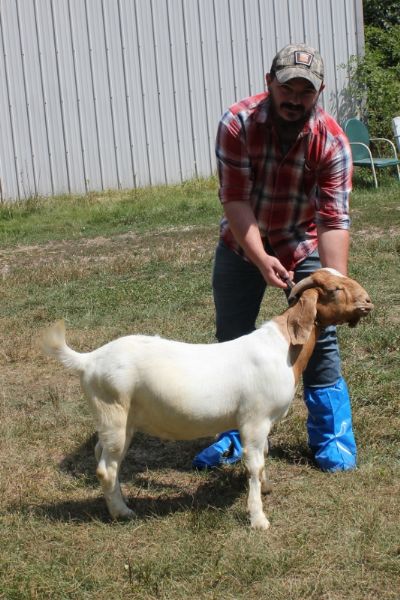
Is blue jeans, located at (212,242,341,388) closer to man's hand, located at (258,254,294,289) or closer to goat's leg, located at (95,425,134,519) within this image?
man's hand, located at (258,254,294,289)

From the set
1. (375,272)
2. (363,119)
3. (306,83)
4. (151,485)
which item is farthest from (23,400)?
(363,119)

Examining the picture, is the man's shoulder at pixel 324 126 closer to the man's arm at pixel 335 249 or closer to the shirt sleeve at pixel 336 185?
the shirt sleeve at pixel 336 185

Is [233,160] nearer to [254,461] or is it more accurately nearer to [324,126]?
[324,126]

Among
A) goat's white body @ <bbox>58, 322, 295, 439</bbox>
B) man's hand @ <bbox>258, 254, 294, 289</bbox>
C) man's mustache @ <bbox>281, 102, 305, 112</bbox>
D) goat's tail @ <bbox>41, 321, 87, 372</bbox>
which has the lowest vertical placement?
goat's white body @ <bbox>58, 322, 295, 439</bbox>

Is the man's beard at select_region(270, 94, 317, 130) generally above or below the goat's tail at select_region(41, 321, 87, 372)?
above

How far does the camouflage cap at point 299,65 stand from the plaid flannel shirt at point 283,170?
0.25 metres

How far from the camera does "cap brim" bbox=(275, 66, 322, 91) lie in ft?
12.6

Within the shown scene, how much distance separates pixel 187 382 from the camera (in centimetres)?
388

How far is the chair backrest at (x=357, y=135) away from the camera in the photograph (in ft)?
45.5

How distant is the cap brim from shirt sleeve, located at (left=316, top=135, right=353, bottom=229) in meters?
0.42

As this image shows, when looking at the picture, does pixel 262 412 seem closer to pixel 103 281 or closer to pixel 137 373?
pixel 137 373

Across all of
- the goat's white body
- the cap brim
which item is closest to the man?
the cap brim

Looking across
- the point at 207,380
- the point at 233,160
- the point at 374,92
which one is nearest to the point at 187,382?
the point at 207,380

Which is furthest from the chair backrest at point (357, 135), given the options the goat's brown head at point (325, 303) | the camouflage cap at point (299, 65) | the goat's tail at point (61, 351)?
the goat's tail at point (61, 351)
